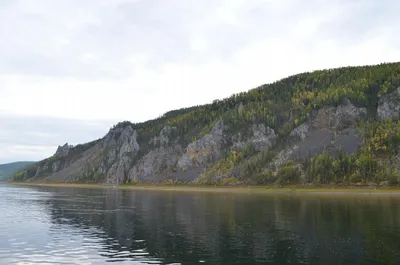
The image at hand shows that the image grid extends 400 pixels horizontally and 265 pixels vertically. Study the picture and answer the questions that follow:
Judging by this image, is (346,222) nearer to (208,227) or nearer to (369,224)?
(369,224)

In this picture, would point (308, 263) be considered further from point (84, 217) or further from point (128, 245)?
point (84, 217)

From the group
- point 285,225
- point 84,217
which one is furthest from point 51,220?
point 285,225

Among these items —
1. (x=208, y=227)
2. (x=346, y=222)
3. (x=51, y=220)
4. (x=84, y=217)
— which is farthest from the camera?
(x=84, y=217)

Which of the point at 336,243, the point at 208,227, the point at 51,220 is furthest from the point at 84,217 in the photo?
the point at 336,243

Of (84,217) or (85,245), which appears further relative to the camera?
(84,217)

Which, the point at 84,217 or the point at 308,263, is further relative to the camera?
the point at 84,217

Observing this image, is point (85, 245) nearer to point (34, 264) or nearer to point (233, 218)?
point (34, 264)

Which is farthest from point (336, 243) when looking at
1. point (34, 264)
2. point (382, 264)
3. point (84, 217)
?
point (84, 217)

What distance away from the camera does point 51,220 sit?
78.6m

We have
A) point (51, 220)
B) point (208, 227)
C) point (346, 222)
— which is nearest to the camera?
point (208, 227)

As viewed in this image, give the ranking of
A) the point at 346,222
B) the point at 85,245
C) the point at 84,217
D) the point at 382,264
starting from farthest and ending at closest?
the point at 84,217
the point at 346,222
the point at 85,245
the point at 382,264

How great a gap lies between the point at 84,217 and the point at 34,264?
4422 cm

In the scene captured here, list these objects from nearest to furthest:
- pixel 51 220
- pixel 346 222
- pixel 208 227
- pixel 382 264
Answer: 1. pixel 382 264
2. pixel 208 227
3. pixel 346 222
4. pixel 51 220

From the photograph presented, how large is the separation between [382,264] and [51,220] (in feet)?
209
